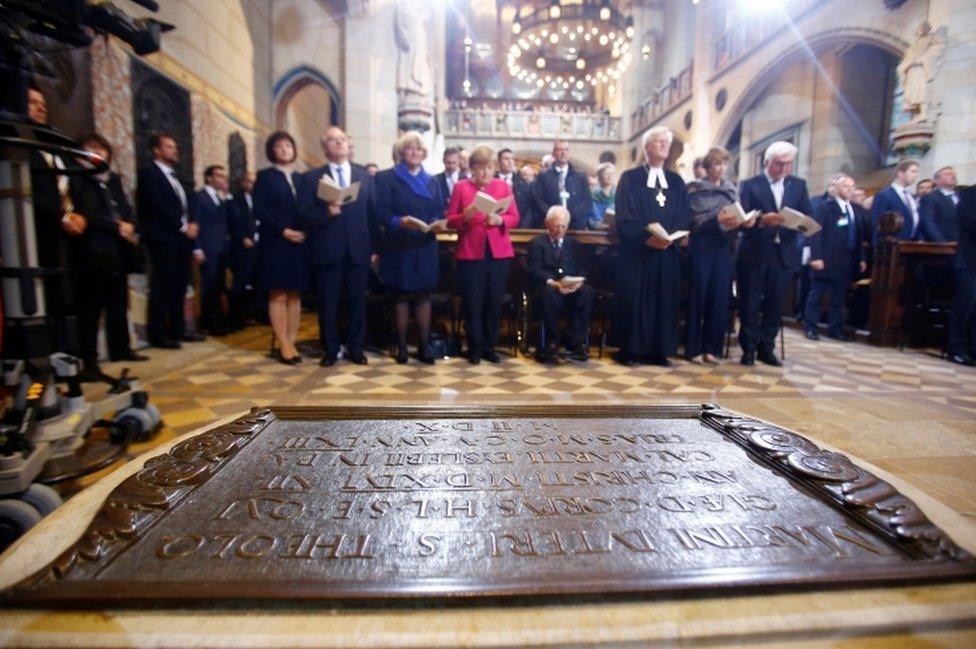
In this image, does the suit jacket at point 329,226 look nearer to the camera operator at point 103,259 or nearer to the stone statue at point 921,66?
the camera operator at point 103,259

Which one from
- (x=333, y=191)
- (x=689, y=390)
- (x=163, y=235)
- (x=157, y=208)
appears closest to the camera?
(x=689, y=390)

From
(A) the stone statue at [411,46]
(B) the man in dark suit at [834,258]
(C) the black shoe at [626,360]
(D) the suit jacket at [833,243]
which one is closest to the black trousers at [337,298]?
(C) the black shoe at [626,360]

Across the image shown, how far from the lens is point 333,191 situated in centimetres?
373

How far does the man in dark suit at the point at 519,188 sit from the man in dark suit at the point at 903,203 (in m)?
4.16

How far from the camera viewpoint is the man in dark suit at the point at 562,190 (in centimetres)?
573

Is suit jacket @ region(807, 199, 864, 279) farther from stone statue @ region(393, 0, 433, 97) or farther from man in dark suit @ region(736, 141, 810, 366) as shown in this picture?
stone statue @ region(393, 0, 433, 97)

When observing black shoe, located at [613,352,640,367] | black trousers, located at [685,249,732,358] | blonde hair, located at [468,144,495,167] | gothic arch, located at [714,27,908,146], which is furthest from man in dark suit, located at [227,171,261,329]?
gothic arch, located at [714,27,908,146]

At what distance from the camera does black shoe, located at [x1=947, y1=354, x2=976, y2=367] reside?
4621mm


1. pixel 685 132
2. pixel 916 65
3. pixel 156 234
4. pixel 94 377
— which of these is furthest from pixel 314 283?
pixel 685 132

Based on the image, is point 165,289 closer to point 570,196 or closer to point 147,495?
point 570,196

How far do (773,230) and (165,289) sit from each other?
5.51 metres

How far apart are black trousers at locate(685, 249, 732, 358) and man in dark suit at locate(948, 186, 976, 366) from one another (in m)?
2.21

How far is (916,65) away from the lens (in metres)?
7.37

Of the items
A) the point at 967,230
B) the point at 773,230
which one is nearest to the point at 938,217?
the point at 967,230
